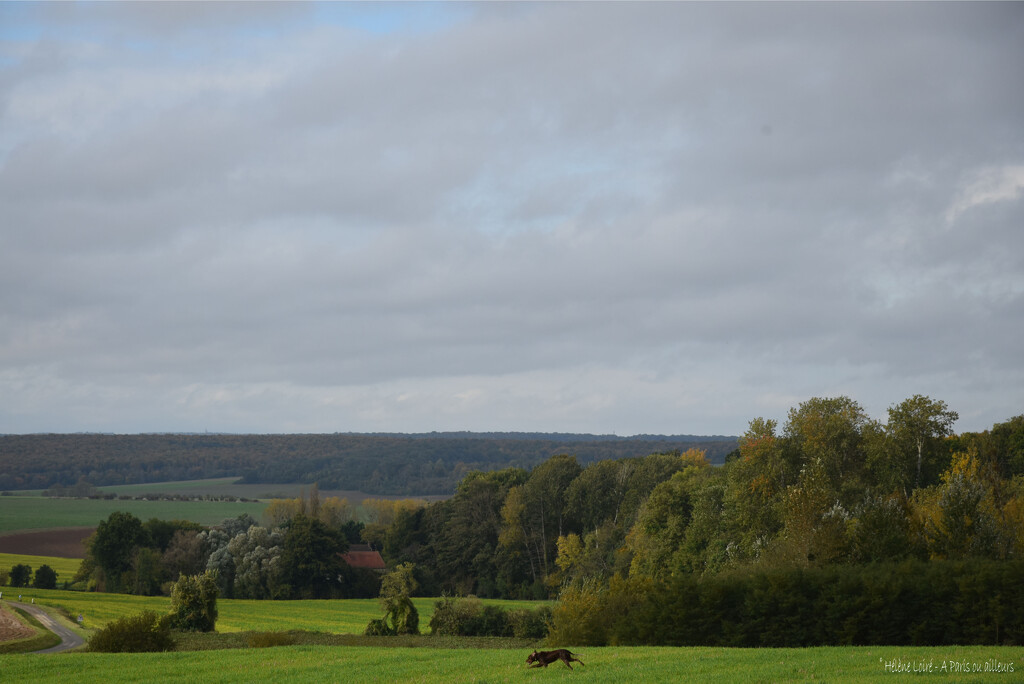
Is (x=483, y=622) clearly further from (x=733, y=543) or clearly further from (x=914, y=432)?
(x=914, y=432)

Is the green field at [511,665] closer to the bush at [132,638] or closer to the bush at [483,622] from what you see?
the bush at [132,638]

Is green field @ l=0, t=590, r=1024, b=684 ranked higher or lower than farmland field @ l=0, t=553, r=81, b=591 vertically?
higher

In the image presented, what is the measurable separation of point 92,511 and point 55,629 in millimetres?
116890

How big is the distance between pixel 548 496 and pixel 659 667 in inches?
3163

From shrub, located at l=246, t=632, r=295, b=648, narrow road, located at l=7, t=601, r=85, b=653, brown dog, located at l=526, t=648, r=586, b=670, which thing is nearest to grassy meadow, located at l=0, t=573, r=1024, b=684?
brown dog, located at l=526, t=648, r=586, b=670

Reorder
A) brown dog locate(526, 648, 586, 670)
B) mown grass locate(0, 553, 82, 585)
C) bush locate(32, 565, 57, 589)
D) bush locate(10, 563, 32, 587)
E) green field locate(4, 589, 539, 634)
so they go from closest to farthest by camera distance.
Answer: brown dog locate(526, 648, 586, 670) → green field locate(4, 589, 539, 634) → bush locate(10, 563, 32, 587) → bush locate(32, 565, 57, 589) → mown grass locate(0, 553, 82, 585)

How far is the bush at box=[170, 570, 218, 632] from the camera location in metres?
52.7

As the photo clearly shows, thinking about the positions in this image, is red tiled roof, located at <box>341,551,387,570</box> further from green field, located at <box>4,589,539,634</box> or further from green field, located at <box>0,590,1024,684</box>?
green field, located at <box>0,590,1024,684</box>

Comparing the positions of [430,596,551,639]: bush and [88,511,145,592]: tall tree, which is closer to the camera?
[430,596,551,639]: bush

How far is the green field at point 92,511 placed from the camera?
140 meters

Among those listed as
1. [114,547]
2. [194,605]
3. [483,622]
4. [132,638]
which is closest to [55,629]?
[194,605]

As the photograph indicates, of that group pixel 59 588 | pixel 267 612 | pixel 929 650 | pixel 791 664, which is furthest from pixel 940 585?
pixel 59 588

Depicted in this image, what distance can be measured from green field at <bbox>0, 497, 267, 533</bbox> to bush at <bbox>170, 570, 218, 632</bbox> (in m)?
79.0

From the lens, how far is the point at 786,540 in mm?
43531
